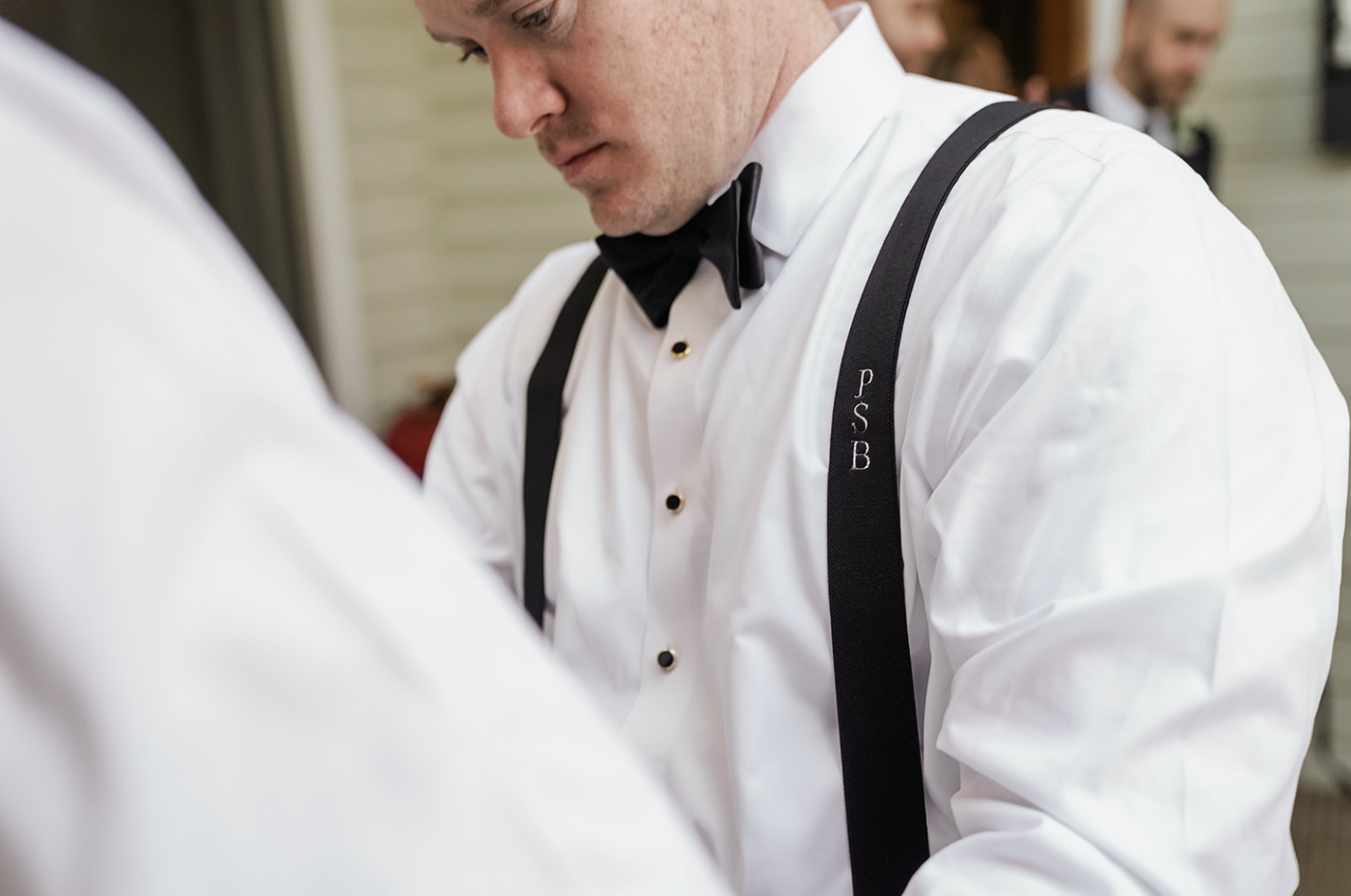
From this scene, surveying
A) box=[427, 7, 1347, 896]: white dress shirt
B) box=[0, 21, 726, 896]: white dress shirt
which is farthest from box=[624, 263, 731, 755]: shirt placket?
box=[0, 21, 726, 896]: white dress shirt

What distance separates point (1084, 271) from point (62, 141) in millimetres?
732

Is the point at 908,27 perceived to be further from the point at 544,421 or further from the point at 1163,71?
the point at 544,421

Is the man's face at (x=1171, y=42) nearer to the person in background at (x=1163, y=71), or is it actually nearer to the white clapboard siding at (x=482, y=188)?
the person in background at (x=1163, y=71)

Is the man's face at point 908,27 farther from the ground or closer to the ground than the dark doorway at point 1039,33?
farther from the ground

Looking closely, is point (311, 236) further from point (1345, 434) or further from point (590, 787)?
point (590, 787)

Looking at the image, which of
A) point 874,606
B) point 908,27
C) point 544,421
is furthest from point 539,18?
point 908,27

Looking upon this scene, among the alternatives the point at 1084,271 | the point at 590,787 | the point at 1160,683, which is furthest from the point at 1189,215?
the point at 590,787

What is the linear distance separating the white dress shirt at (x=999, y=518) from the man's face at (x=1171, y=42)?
82.6 inches

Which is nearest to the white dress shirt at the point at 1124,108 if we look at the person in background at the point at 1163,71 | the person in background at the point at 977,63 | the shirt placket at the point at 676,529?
the person in background at the point at 1163,71

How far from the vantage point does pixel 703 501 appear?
1106mm

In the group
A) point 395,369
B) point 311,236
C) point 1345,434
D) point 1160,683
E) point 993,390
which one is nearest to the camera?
point 1160,683

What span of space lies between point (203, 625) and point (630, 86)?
0.94 m

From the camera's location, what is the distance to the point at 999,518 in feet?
2.69

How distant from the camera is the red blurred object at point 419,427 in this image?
3.50 m
